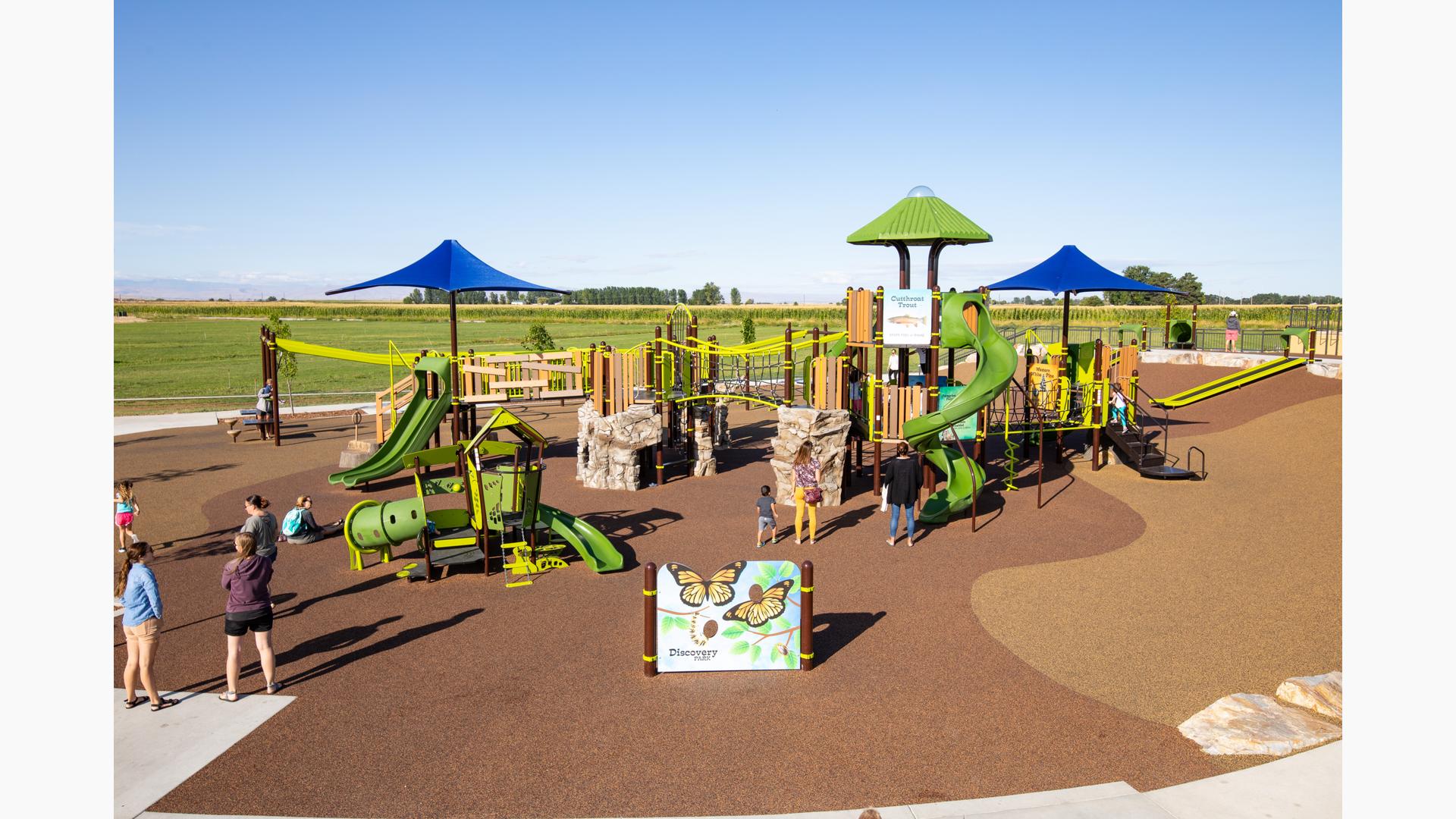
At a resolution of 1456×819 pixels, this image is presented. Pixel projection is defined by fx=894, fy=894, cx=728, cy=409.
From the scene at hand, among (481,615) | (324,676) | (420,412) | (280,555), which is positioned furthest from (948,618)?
(420,412)

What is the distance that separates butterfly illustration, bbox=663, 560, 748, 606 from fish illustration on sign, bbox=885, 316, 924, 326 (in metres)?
9.11

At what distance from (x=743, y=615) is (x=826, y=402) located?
9112 mm

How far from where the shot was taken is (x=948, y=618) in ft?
34.0

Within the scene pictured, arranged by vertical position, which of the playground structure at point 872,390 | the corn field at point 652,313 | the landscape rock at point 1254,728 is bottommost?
the landscape rock at point 1254,728

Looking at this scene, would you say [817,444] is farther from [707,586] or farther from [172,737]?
[172,737]

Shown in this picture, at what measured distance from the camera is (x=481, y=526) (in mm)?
11797

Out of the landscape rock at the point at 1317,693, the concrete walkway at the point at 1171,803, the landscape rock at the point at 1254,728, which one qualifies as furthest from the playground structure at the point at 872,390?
the concrete walkway at the point at 1171,803

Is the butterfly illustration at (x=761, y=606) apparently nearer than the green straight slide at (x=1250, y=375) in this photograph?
Yes

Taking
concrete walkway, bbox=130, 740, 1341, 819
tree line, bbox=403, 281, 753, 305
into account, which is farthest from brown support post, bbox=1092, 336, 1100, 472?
tree line, bbox=403, 281, 753, 305

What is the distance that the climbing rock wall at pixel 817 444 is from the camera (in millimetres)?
16344

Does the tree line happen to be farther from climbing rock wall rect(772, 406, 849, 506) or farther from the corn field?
climbing rock wall rect(772, 406, 849, 506)

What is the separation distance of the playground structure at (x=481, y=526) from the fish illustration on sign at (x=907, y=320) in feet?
24.3

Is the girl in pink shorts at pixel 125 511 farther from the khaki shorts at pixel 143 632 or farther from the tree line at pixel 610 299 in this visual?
the tree line at pixel 610 299

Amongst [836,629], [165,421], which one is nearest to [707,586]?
[836,629]
